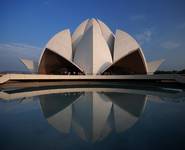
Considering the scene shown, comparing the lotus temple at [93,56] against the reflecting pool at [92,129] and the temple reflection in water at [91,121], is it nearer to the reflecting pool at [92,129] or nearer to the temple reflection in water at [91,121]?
the temple reflection in water at [91,121]

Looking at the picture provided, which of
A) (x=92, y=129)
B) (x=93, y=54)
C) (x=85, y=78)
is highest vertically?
(x=93, y=54)

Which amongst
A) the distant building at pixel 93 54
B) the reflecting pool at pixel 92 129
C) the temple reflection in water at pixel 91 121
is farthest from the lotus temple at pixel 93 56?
the reflecting pool at pixel 92 129

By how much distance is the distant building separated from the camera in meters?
20.0

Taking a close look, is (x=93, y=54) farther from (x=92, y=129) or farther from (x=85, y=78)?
(x=92, y=129)

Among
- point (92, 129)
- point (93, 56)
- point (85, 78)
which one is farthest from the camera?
point (93, 56)

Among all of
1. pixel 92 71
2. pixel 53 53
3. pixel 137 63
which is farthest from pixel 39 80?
pixel 137 63

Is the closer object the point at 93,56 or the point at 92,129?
the point at 92,129

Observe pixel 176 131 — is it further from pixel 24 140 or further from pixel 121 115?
pixel 24 140

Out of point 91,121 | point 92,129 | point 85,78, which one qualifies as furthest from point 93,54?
point 92,129

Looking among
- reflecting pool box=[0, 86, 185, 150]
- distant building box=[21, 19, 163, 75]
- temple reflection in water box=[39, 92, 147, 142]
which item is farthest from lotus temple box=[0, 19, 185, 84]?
reflecting pool box=[0, 86, 185, 150]

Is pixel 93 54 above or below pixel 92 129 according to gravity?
above

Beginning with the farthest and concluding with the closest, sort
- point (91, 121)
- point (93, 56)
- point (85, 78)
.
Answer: point (93, 56) → point (85, 78) → point (91, 121)

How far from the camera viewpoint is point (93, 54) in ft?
64.8

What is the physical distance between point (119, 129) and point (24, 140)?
204cm
